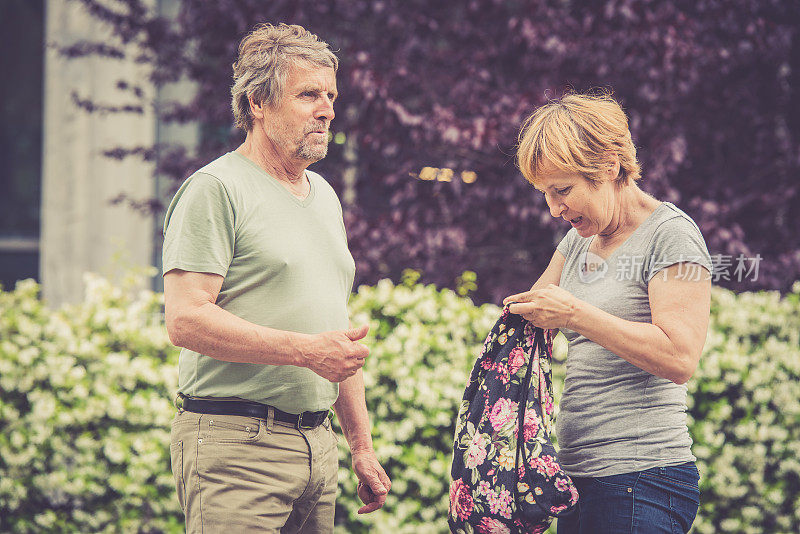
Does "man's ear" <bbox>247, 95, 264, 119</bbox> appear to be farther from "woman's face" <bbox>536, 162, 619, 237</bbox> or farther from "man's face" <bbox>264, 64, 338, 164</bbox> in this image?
"woman's face" <bbox>536, 162, 619, 237</bbox>

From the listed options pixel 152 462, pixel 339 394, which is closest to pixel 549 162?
pixel 339 394

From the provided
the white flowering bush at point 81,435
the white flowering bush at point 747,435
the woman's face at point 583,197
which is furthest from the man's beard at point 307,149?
the white flowering bush at point 747,435

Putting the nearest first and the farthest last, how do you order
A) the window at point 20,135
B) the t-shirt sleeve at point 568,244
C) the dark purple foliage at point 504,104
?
the t-shirt sleeve at point 568,244
the dark purple foliage at point 504,104
the window at point 20,135

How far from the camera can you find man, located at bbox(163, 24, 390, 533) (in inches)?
78.9

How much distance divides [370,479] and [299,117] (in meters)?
1.12

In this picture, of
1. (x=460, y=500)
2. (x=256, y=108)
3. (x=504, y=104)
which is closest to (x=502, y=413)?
(x=460, y=500)

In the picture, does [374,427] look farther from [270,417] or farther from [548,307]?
[548,307]

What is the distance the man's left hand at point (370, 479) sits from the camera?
8.17 feet

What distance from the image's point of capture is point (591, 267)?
218 centimetres

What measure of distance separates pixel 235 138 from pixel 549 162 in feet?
11.7

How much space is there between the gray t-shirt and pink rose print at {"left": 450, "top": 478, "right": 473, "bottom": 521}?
10.8 inches

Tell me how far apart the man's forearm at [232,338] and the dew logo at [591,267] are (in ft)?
2.52

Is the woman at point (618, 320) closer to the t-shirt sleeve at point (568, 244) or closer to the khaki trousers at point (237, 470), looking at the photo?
the t-shirt sleeve at point (568, 244)

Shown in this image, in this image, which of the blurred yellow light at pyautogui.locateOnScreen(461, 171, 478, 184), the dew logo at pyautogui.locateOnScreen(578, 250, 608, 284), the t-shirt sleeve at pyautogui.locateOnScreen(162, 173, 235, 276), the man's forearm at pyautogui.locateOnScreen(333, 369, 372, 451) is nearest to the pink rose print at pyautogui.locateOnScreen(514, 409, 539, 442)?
the dew logo at pyautogui.locateOnScreen(578, 250, 608, 284)
